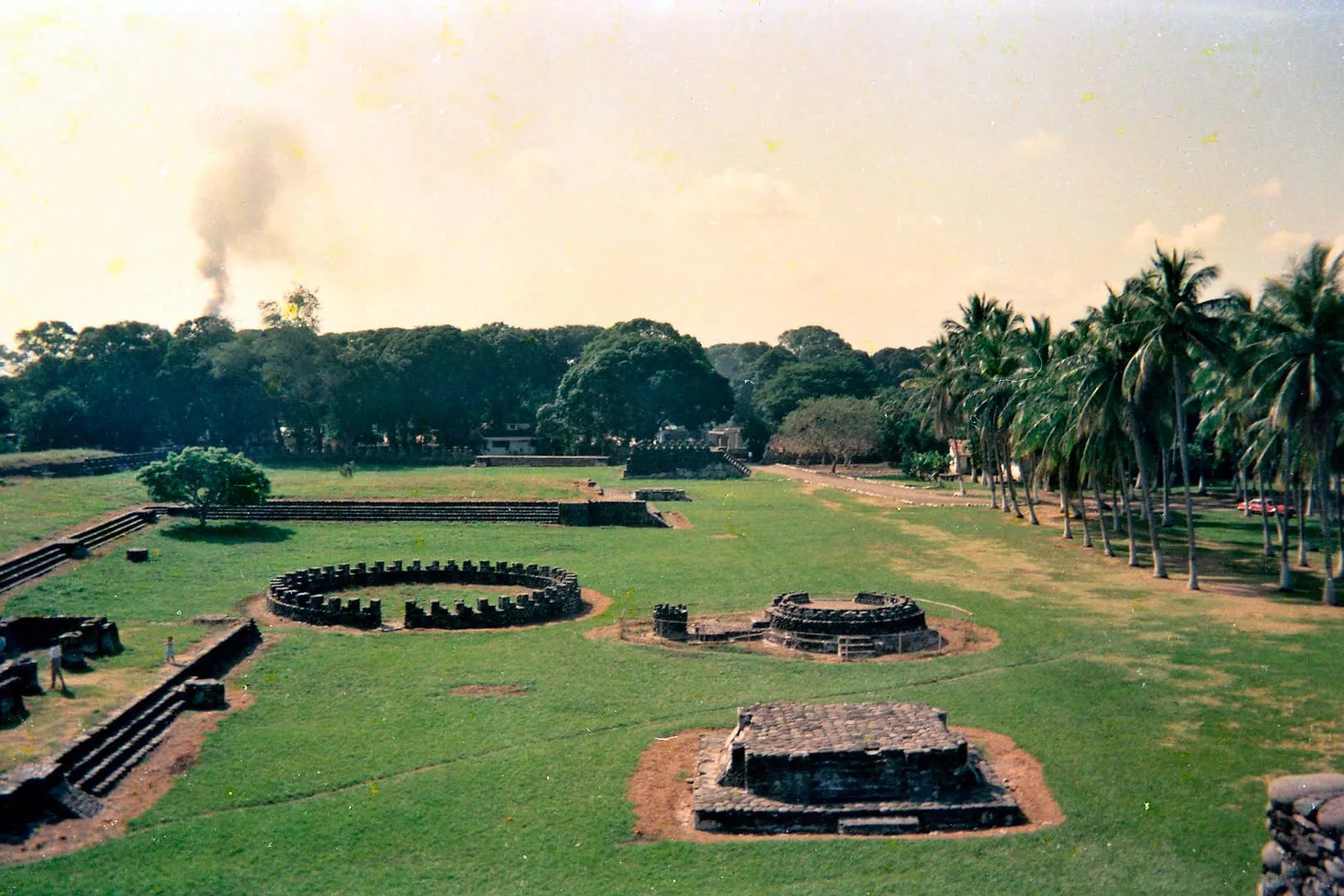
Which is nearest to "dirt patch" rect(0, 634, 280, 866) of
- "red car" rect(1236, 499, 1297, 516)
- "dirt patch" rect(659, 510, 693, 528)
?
"dirt patch" rect(659, 510, 693, 528)

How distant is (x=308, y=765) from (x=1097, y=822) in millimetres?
15550

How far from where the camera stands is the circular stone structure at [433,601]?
36.7m

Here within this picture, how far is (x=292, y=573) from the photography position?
42.8m

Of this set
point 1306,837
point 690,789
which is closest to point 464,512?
point 690,789

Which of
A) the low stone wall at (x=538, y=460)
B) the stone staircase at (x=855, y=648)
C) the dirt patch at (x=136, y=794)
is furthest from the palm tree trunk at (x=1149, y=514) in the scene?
the low stone wall at (x=538, y=460)

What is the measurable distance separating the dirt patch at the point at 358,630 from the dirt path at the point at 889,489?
125 feet

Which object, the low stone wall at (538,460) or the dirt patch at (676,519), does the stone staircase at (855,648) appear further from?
the low stone wall at (538,460)

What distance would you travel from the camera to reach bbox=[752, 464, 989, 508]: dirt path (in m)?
76.0

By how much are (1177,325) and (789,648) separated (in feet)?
68.4

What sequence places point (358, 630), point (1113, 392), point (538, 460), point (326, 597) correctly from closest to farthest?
point (358, 630)
point (326, 597)
point (1113, 392)
point (538, 460)

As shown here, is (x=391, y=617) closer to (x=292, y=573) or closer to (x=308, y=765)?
(x=292, y=573)

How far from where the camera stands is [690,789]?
71.0 feet

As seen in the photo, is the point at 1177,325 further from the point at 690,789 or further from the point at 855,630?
the point at 690,789

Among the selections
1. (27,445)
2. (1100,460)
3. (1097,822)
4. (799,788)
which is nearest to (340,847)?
(799,788)
